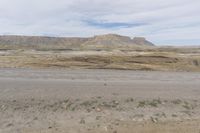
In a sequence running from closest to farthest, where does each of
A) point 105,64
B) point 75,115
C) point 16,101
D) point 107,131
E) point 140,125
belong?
point 107,131 < point 140,125 < point 75,115 < point 16,101 < point 105,64

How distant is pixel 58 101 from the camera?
1196cm

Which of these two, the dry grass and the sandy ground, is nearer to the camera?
the sandy ground

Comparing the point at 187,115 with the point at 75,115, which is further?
the point at 187,115

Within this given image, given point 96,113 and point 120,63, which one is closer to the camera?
point 96,113

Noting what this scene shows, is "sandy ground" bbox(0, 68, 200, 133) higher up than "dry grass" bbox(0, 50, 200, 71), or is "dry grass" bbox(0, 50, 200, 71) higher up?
"sandy ground" bbox(0, 68, 200, 133)

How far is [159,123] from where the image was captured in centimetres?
958

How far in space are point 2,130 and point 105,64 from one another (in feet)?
115

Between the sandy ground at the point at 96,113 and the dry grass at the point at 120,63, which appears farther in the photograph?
the dry grass at the point at 120,63

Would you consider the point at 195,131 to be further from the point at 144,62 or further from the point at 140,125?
the point at 144,62

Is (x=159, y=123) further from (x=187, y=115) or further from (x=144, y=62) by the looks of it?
(x=144, y=62)

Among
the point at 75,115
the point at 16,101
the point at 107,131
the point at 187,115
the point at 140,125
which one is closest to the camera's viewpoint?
the point at 107,131

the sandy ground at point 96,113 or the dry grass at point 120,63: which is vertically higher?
the sandy ground at point 96,113

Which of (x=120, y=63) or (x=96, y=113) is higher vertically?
(x=96, y=113)

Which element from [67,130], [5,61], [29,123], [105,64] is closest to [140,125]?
[67,130]
